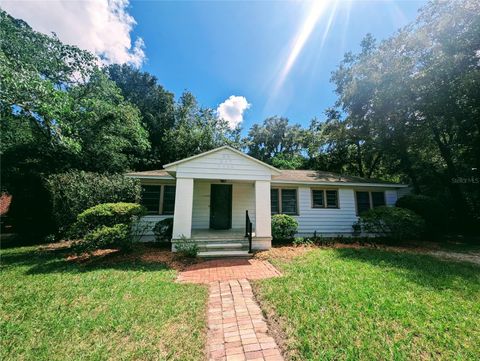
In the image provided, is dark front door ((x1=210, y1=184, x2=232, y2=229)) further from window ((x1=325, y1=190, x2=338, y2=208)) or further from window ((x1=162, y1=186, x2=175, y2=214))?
window ((x1=325, y1=190, x2=338, y2=208))

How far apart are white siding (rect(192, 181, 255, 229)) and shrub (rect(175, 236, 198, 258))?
9.17 feet

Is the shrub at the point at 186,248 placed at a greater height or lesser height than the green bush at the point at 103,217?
lesser

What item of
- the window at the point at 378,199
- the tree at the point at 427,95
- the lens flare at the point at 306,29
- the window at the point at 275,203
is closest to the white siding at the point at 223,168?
the window at the point at 275,203

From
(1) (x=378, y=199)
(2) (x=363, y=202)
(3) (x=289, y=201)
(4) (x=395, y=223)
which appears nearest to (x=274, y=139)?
(1) (x=378, y=199)

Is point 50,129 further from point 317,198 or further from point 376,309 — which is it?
point 317,198

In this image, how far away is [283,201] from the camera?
10.9m

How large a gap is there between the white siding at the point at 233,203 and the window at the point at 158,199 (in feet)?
4.11

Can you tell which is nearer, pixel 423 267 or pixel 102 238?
pixel 423 267

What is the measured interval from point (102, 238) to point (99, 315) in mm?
3409

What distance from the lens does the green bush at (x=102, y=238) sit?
6141 millimetres

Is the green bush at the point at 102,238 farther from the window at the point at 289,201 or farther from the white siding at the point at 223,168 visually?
the window at the point at 289,201

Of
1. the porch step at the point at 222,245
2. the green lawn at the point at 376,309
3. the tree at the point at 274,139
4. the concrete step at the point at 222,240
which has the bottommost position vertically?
the green lawn at the point at 376,309

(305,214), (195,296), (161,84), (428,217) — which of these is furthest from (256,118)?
(195,296)

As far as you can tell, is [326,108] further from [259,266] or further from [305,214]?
[259,266]
